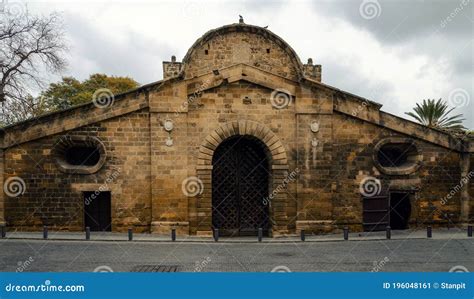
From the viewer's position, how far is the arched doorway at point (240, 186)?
1817cm

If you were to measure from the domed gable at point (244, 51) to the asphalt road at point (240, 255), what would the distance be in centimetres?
775

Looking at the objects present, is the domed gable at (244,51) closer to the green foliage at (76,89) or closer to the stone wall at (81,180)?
the stone wall at (81,180)

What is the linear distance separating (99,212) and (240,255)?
738 cm

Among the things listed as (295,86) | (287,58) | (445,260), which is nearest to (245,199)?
(295,86)

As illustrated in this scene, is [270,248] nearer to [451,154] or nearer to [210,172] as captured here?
[210,172]

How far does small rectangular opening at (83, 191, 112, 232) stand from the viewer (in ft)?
57.3

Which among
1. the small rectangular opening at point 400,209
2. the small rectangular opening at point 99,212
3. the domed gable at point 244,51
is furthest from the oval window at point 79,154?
the small rectangular opening at point 400,209

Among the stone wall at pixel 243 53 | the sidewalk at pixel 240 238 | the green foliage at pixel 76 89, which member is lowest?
the sidewalk at pixel 240 238

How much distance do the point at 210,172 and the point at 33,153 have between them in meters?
7.32

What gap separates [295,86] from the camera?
59.5ft

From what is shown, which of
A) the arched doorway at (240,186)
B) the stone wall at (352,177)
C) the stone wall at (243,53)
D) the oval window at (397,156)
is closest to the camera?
the stone wall at (352,177)

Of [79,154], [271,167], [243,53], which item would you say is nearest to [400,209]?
[271,167]

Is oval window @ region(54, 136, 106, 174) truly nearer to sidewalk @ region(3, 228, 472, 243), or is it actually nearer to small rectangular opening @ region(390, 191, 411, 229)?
sidewalk @ region(3, 228, 472, 243)

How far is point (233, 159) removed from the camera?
60.5 ft
